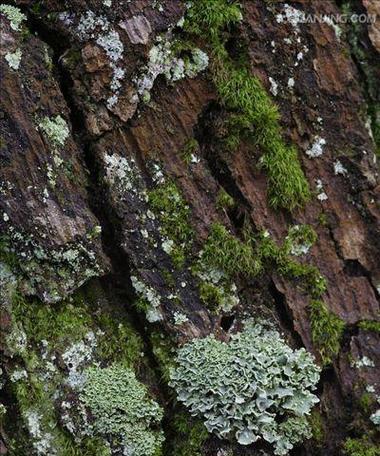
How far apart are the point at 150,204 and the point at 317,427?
1742 millimetres

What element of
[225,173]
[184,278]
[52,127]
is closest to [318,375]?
[184,278]

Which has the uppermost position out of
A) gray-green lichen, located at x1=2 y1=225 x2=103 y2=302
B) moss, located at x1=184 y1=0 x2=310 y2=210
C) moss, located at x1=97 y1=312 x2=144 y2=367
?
moss, located at x1=184 y1=0 x2=310 y2=210

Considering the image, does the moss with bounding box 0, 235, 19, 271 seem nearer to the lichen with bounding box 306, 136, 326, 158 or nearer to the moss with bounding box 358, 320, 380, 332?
the lichen with bounding box 306, 136, 326, 158

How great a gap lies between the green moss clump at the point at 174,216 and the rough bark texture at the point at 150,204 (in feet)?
0.09

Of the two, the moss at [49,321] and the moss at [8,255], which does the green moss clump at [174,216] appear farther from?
the moss at [8,255]

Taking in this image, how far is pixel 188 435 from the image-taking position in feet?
12.3

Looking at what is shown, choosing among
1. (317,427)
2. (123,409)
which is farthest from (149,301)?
(317,427)

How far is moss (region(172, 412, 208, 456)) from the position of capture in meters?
3.70

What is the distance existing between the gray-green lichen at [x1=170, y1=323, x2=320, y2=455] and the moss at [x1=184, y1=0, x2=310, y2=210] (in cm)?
100

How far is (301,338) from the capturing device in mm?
3967

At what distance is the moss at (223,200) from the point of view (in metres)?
3.98

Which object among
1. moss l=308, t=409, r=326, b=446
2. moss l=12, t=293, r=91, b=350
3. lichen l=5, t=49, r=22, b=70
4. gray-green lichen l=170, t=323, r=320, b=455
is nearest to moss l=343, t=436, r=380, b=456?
moss l=308, t=409, r=326, b=446

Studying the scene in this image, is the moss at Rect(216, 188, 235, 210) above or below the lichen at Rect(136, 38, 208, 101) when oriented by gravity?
below

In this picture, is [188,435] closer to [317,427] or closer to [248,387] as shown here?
[248,387]
